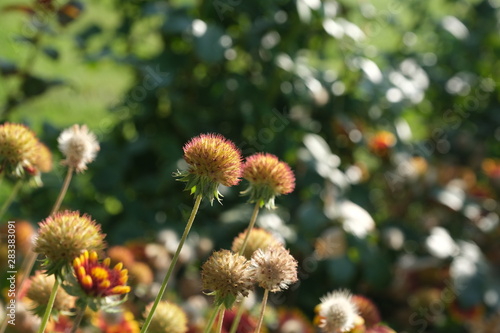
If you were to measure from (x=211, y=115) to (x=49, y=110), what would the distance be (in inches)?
69.6

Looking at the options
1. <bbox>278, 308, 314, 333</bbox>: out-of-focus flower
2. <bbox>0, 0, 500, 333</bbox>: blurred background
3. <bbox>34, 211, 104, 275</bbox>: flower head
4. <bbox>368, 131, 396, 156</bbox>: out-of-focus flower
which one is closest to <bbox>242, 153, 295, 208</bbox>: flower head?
<bbox>34, 211, 104, 275</bbox>: flower head

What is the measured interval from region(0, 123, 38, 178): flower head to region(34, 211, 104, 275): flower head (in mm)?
205

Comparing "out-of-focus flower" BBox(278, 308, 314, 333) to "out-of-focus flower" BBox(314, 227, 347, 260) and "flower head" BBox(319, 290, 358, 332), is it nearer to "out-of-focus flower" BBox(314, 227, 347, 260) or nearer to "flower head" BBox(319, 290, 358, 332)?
"out-of-focus flower" BBox(314, 227, 347, 260)

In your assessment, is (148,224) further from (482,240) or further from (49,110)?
(49,110)

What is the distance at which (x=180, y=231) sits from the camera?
214 centimetres

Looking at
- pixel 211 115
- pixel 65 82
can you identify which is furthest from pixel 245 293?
pixel 211 115

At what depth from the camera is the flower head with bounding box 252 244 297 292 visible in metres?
0.85

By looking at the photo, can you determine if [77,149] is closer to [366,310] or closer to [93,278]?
[93,278]

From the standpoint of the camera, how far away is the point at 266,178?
38.6 inches

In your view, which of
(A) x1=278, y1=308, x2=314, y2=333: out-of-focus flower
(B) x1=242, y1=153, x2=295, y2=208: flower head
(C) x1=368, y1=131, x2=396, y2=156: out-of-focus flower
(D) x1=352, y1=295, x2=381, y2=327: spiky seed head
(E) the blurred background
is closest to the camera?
(B) x1=242, y1=153, x2=295, y2=208: flower head

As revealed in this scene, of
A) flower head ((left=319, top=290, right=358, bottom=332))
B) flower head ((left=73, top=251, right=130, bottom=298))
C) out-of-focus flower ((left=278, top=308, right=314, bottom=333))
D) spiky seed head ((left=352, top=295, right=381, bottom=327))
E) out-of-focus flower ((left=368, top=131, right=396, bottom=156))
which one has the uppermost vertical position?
out-of-focus flower ((left=368, top=131, right=396, bottom=156))

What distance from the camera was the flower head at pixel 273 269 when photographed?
33.5 inches

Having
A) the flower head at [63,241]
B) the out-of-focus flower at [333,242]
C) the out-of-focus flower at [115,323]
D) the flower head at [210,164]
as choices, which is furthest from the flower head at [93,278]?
the out-of-focus flower at [333,242]

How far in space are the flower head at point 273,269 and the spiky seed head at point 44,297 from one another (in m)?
0.29
